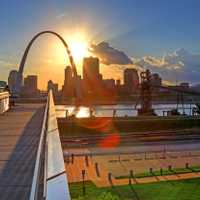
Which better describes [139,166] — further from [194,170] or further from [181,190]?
[181,190]

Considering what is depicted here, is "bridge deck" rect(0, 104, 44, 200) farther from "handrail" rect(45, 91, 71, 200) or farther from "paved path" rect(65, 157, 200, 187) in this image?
"paved path" rect(65, 157, 200, 187)

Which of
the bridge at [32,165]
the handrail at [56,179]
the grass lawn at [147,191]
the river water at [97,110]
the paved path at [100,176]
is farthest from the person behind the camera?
the river water at [97,110]

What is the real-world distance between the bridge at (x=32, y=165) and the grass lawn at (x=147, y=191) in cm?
1120

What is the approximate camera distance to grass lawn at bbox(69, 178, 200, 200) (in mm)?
19031

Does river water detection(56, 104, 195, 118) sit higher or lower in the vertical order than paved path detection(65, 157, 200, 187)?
higher

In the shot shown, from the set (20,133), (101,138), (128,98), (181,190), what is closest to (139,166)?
(181,190)

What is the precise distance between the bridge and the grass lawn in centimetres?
1120

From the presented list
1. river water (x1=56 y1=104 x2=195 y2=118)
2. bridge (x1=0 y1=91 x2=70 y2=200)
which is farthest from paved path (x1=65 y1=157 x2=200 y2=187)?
river water (x1=56 y1=104 x2=195 y2=118)

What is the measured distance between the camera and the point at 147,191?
66.7ft

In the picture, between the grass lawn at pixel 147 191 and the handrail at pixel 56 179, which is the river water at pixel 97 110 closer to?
the grass lawn at pixel 147 191

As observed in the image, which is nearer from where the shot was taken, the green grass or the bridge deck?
the bridge deck

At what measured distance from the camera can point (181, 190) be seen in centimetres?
2039

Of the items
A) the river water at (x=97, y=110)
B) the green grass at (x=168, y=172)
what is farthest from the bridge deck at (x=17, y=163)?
the river water at (x=97, y=110)

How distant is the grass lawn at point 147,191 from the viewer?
1903cm
